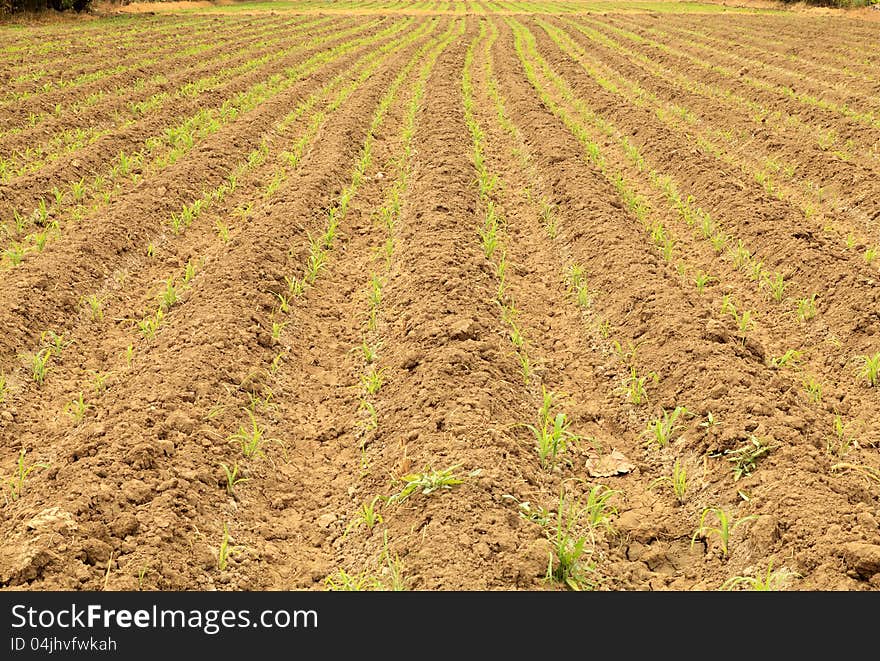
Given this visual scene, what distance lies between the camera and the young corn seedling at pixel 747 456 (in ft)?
12.3

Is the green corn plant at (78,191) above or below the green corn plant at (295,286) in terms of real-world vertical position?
above

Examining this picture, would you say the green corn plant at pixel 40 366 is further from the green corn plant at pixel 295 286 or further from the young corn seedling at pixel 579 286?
the young corn seedling at pixel 579 286

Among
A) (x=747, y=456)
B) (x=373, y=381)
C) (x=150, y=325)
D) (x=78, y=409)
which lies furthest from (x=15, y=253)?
(x=747, y=456)

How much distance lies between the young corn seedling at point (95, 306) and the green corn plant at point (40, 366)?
65cm

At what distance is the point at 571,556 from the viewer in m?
3.16

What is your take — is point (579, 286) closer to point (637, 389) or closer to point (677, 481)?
point (637, 389)

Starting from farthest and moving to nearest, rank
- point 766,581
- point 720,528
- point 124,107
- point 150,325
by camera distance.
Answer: point 124,107 → point 150,325 → point 720,528 → point 766,581

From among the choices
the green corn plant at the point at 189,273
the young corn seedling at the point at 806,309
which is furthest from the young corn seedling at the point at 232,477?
the young corn seedling at the point at 806,309

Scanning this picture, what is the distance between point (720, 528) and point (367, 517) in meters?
1.82

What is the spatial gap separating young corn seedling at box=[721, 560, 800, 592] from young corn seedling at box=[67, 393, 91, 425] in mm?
3847

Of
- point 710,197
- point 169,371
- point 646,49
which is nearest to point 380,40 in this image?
point 646,49

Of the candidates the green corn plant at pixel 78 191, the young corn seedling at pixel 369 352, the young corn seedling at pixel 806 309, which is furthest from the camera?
the green corn plant at pixel 78 191

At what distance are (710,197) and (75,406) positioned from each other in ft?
22.4

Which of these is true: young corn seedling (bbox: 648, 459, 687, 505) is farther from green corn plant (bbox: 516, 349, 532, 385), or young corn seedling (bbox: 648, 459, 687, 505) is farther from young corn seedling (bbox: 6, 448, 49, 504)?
young corn seedling (bbox: 6, 448, 49, 504)
